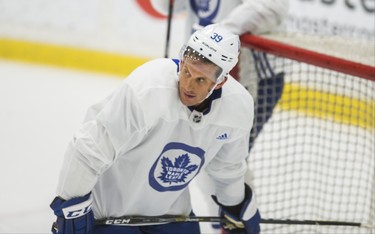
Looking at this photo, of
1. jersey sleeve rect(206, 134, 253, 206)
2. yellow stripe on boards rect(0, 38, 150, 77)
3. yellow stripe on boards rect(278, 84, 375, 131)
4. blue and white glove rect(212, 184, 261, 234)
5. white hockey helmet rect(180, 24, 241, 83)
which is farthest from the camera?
yellow stripe on boards rect(0, 38, 150, 77)

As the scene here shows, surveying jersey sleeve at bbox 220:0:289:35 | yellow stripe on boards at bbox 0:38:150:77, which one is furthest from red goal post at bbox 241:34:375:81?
yellow stripe on boards at bbox 0:38:150:77

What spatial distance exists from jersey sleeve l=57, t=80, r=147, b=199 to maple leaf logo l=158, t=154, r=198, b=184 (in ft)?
0.52

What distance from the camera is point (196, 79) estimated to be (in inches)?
59.2

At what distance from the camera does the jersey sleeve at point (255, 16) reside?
7.63ft

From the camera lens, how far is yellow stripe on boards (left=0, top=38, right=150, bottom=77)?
4.54 metres

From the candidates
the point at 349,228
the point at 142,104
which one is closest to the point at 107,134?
the point at 142,104

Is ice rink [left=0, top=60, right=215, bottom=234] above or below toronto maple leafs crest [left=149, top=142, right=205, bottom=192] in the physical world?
below

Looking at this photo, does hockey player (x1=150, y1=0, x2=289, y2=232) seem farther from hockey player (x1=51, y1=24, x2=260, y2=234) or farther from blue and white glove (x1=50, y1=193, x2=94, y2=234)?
blue and white glove (x1=50, y1=193, x2=94, y2=234)

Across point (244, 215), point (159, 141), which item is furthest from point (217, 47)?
point (244, 215)

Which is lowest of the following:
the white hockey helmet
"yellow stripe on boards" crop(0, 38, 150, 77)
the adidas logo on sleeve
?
"yellow stripe on boards" crop(0, 38, 150, 77)

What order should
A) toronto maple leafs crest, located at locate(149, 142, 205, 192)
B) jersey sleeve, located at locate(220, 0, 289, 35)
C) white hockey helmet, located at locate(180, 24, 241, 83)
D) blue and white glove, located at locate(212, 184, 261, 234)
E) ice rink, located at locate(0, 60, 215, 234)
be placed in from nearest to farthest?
white hockey helmet, located at locate(180, 24, 241, 83), toronto maple leafs crest, located at locate(149, 142, 205, 192), blue and white glove, located at locate(212, 184, 261, 234), jersey sleeve, located at locate(220, 0, 289, 35), ice rink, located at locate(0, 60, 215, 234)

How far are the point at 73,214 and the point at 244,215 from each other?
56 centimetres

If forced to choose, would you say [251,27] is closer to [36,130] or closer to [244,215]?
[244,215]

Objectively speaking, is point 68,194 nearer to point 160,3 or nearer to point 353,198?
point 160,3
